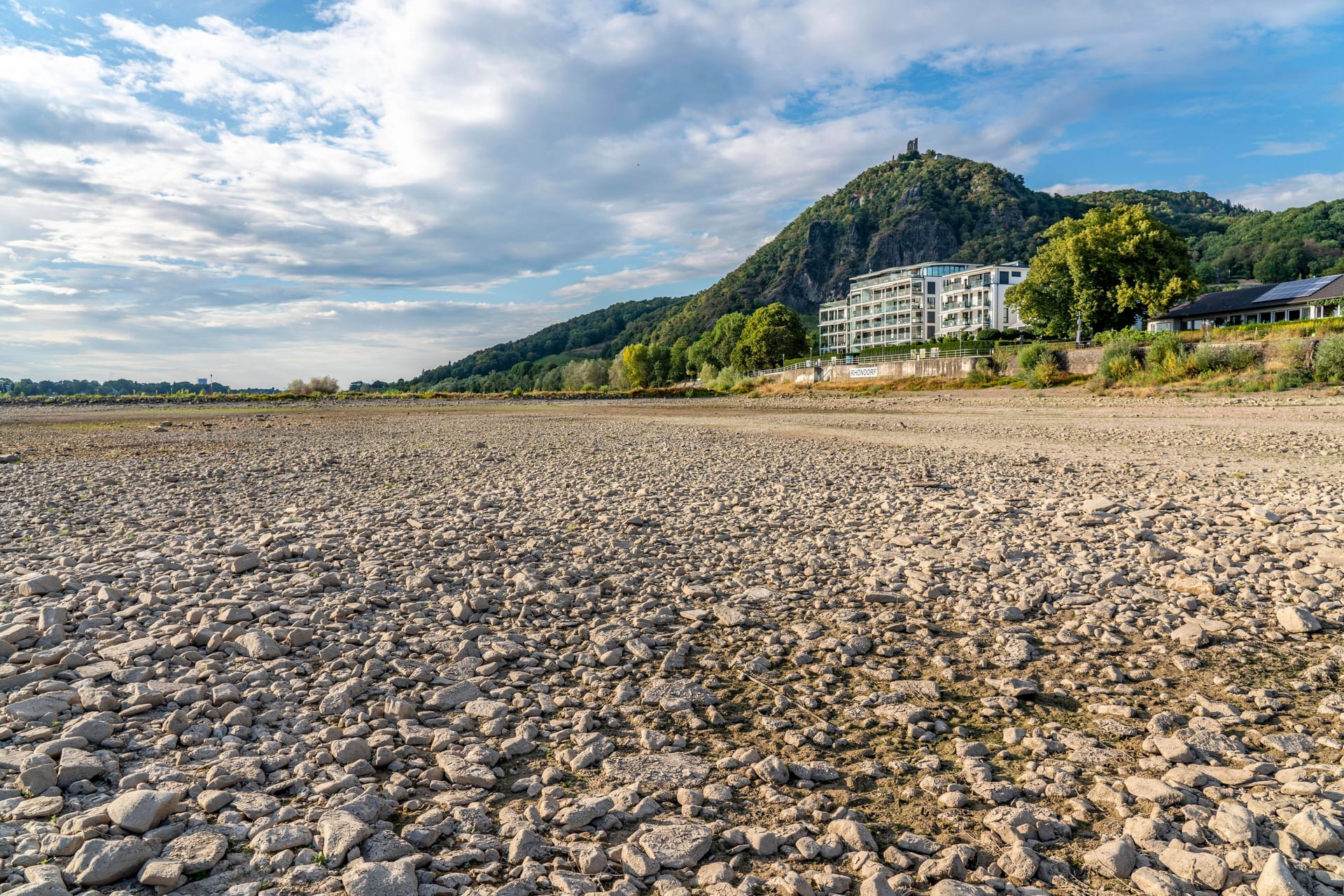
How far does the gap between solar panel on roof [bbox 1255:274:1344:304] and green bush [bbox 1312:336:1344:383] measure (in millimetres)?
42039

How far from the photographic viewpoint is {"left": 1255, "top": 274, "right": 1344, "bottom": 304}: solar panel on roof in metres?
60.7

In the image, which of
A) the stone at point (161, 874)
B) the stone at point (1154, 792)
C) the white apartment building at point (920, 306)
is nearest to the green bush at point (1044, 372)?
the stone at point (1154, 792)

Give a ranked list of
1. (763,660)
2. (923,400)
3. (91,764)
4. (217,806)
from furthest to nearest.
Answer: (923,400), (763,660), (91,764), (217,806)

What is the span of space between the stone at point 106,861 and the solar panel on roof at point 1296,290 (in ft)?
265

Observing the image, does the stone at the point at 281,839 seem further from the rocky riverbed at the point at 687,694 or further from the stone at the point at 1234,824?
the stone at the point at 1234,824

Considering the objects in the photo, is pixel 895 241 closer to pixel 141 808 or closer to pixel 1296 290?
pixel 1296 290

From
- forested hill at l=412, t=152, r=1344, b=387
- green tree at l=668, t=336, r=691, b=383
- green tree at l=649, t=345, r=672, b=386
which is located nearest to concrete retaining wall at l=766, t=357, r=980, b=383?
green tree at l=649, t=345, r=672, b=386

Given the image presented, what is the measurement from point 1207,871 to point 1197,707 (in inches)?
77.0

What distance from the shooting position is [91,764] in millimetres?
3598

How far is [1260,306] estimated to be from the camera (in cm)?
6194

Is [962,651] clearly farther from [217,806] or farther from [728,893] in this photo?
[217,806]

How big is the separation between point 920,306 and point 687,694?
122m

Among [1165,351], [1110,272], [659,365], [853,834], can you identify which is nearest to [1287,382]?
[1165,351]

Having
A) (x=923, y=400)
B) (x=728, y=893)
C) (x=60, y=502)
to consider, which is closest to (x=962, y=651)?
(x=728, y=893)
